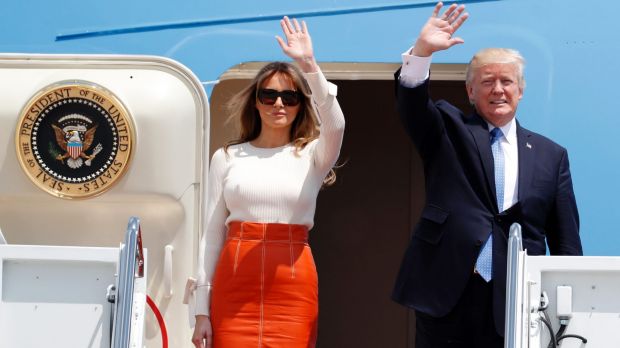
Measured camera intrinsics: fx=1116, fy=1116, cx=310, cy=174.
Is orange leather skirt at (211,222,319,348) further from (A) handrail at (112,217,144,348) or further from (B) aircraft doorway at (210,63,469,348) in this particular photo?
(B) aircraft doorway at (210,63,469,348)

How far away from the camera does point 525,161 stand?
3.39 metres

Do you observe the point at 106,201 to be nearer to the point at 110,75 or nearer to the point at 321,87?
the point at 110,75

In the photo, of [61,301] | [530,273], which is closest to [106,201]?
[61,301]

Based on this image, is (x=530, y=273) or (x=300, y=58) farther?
(x=300, y=58)

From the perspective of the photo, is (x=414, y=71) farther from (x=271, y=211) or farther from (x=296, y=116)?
(x=271, y=211)

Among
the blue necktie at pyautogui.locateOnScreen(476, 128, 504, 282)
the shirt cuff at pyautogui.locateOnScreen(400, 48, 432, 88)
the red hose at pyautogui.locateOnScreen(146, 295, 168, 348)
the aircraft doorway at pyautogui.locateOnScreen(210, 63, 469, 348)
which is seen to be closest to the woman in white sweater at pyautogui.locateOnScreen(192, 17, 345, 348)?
the shirt cuff at pyautogui.locateOnScreen(400, 48, 432, 88)

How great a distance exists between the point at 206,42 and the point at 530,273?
1.72 metres

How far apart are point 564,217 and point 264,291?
0.95 meters

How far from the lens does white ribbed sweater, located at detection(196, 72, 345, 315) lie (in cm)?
336

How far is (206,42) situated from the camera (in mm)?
4254

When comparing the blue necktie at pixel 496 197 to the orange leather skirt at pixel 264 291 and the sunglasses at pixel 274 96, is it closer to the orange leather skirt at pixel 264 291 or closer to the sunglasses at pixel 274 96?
the orange leather skirt at pixel 264 291

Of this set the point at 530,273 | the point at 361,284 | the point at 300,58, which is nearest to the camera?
the point at 530,273

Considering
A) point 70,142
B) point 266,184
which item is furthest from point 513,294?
point 70,142

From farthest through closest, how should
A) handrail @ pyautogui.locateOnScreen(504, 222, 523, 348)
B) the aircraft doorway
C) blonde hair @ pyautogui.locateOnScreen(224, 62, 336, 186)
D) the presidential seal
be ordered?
the aircraft doorway < the presidential seal < blonde hair @ pyautogui.locateOnScreen(224, 62, 336, 186) < handrail @ pyautogui.locateOnScreen(504, 222, 523, 348)
